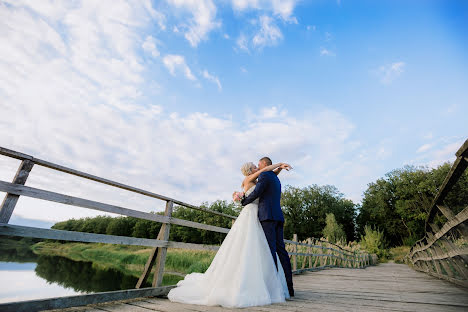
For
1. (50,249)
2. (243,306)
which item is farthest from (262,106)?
(50,249)

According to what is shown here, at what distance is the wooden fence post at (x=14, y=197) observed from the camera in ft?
5.09

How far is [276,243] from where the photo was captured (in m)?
→ 3.06

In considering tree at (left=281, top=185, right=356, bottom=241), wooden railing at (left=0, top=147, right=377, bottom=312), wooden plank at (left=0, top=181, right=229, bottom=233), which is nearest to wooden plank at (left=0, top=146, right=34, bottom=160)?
wooden railing at (left=0, top=147, right=377, bottom=312)

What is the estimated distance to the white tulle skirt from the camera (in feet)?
7.68

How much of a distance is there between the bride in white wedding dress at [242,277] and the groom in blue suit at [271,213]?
8 cm

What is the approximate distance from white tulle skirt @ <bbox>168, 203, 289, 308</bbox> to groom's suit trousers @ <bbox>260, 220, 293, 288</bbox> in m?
0.06

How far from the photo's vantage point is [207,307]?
87.9 inches

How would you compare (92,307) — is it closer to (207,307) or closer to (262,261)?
(207,307)

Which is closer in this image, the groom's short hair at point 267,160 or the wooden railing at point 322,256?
the groom's short hair at point 267,160

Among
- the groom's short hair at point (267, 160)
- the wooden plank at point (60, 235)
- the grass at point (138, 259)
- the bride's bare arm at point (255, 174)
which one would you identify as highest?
the groom's short hair at point (267, 160)

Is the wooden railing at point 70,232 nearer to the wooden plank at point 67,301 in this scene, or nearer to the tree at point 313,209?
the wooden plank at point 67,301

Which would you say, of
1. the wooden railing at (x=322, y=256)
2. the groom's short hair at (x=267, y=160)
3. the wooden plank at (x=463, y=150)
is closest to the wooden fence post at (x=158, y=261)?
the groom's short hair at (x=267, y=160)

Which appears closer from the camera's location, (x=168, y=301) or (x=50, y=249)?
(x=168, y=301)

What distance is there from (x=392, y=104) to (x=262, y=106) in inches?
293
